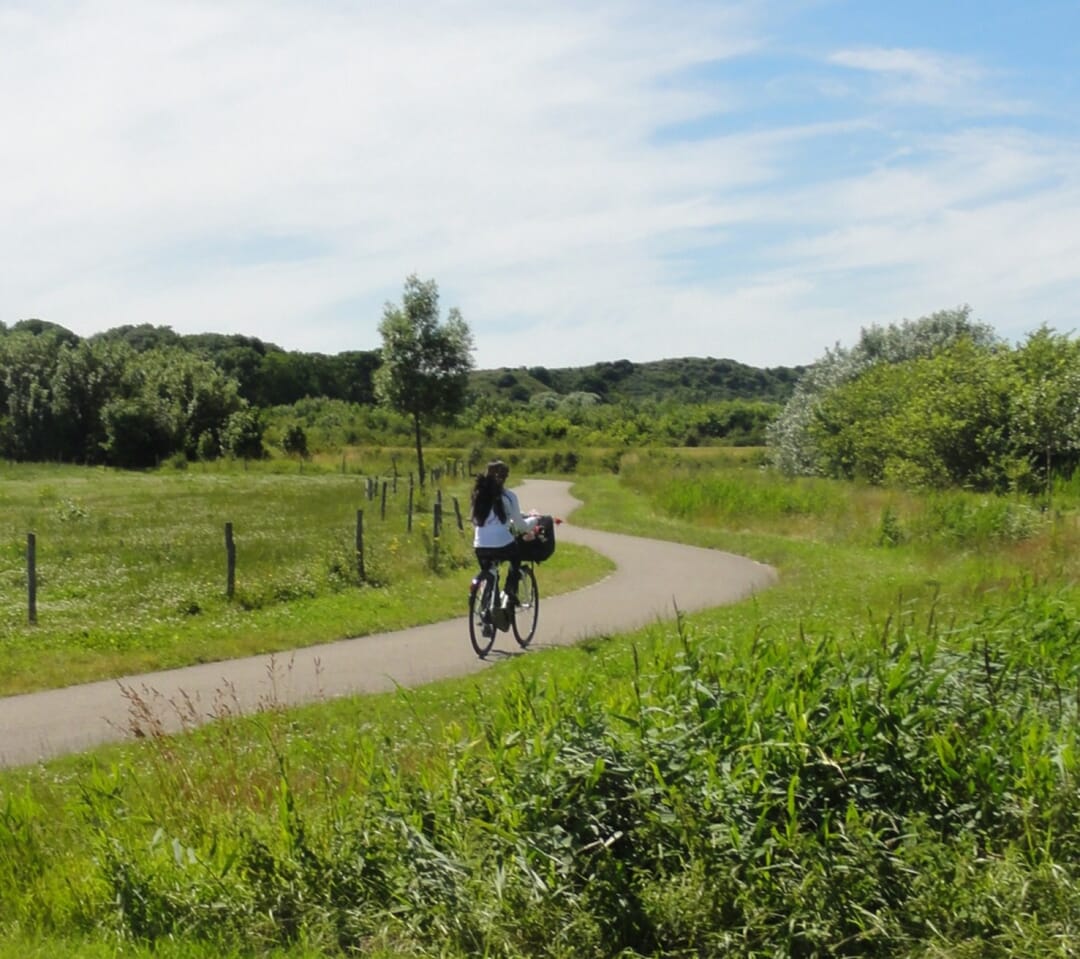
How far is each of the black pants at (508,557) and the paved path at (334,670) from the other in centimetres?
75

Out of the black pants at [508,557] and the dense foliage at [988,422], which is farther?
the dense foliage at [988,422]

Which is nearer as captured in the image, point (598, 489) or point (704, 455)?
point (598, 489)

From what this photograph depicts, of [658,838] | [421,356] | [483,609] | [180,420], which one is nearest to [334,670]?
[483,609]

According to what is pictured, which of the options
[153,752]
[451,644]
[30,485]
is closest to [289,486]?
[30,485]

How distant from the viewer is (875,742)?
18.1 ft

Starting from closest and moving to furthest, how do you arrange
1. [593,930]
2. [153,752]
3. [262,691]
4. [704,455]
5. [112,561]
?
[593,930] < [153,752] < [262,691] < [112,561] < [704,455]

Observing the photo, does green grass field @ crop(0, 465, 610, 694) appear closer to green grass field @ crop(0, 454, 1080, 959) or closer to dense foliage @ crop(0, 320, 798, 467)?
green grass field @ crop(0, 454, 1080, 959)

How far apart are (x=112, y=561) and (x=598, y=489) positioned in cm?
3084

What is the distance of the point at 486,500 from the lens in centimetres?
1191

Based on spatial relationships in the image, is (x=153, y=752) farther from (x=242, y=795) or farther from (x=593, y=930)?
(x=593, y=930)

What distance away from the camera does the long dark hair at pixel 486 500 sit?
11859mm

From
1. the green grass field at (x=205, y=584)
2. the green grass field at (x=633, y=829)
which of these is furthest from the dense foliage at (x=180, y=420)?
the green grass field at (x=633, y=829)

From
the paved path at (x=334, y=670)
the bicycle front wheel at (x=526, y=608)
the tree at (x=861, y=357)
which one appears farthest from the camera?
the tree at (x=861, y=357)

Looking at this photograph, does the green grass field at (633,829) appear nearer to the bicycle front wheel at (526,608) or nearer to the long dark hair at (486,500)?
the long dark hair at (486,500)
